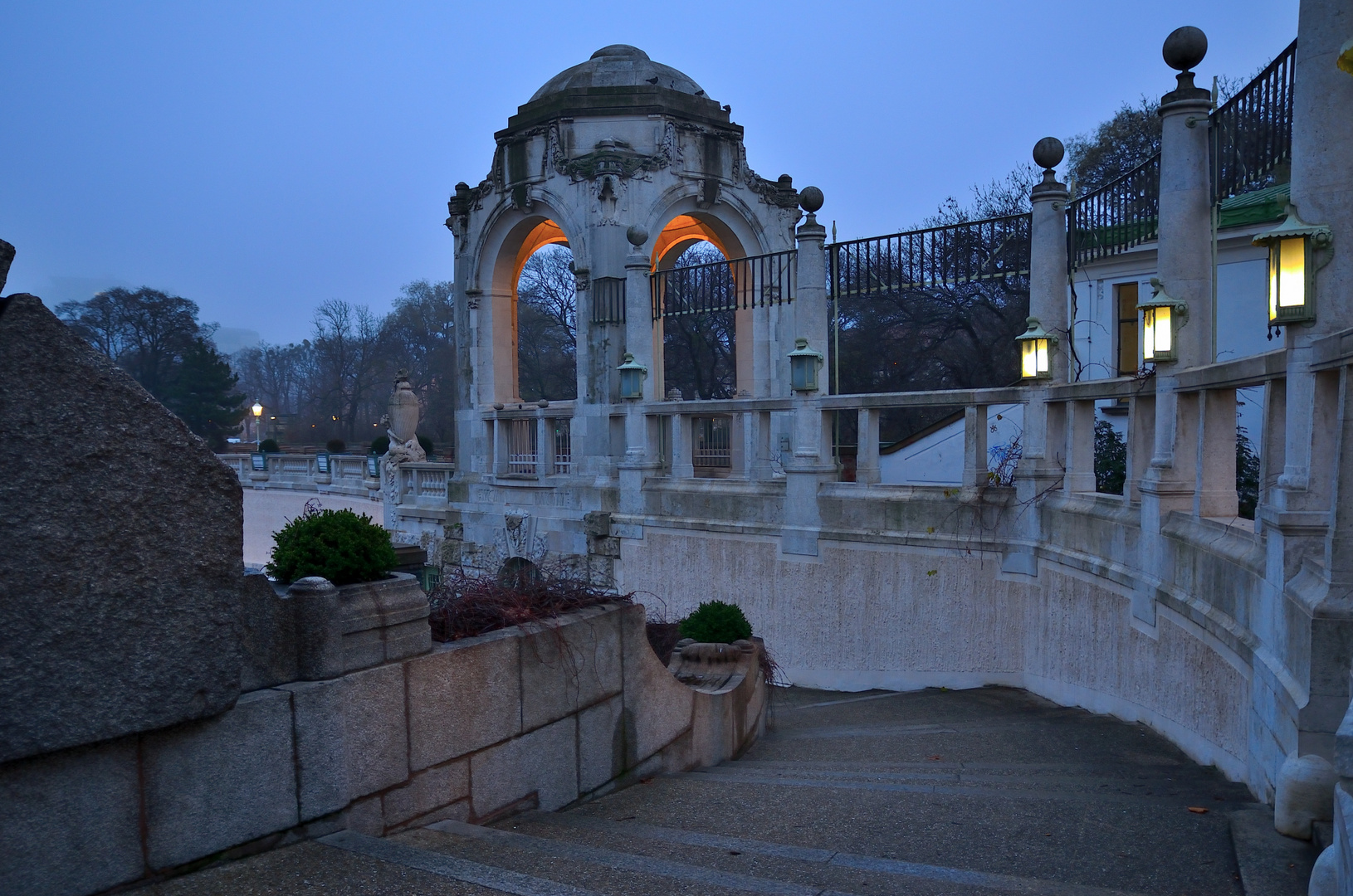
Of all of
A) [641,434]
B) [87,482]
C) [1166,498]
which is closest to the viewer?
[87,482]

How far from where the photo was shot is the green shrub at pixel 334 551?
13.9 ft

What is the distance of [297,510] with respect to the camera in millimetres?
27000

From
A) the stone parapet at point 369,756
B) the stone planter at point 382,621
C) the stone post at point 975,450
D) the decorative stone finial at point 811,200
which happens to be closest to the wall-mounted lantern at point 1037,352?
the stone post at point 975,450

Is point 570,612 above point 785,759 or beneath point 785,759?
above

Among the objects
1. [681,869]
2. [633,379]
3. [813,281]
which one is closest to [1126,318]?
[813,281]

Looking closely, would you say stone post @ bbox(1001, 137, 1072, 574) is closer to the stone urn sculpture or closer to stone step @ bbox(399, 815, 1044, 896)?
stone step @ bbox(399, 815, 1044, 896)

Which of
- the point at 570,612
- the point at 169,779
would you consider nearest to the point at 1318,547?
the point at 570,612

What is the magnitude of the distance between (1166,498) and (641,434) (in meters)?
7.27

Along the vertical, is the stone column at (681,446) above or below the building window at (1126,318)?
below

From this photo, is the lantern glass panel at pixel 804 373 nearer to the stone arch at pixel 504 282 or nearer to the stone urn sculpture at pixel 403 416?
the stone arch at pixel 504 282

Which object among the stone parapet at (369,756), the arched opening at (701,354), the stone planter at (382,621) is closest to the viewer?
the stone parapet at (369,756)

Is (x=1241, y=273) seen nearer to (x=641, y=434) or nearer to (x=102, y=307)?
(x=641, y=434)

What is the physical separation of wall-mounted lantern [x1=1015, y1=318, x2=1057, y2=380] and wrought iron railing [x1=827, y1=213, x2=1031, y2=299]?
1936 mm

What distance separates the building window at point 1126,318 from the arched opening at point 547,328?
23.8 m
